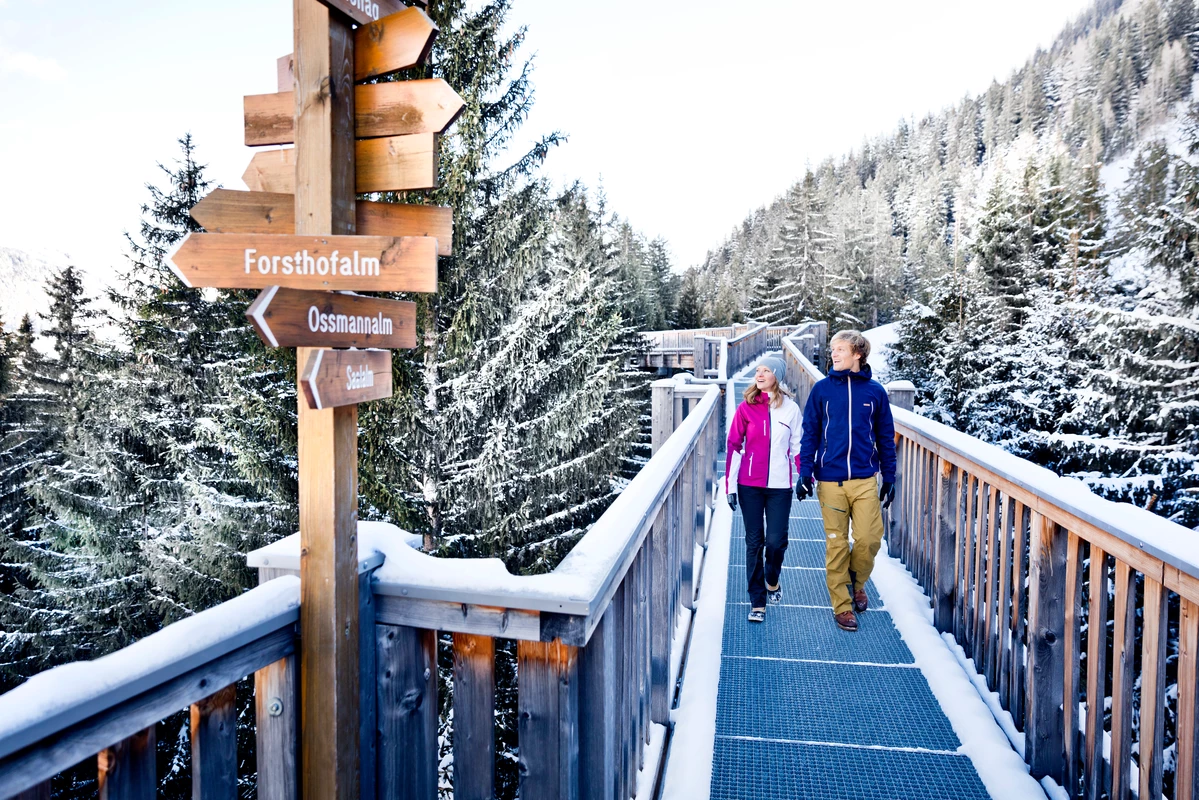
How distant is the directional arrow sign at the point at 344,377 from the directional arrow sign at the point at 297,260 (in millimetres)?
200

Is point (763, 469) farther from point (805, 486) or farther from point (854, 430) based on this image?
point (854, 430)

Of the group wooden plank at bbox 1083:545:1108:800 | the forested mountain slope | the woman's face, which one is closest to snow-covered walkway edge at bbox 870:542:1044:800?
wooden plank at bbox 1083:545:1108:800

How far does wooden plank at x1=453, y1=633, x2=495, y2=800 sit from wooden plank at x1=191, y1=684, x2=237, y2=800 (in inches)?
19.4

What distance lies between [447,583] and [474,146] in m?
11.2

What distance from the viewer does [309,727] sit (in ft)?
5.98

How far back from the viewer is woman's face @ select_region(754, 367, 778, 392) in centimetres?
484

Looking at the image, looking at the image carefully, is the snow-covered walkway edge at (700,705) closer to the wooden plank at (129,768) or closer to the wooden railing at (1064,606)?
the wooden railing at (1064,606)

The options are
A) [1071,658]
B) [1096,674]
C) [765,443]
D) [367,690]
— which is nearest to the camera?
[367,690]

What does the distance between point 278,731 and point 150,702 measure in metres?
0.61

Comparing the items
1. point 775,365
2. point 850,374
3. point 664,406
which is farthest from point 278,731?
point 664,406

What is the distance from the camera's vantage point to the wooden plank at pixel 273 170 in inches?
83.3

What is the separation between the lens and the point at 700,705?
365 cm

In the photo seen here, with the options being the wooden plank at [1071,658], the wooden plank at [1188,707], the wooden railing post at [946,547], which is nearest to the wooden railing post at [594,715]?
the wooden plank at [1188,707]

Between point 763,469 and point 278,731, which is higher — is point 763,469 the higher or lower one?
the higher one
